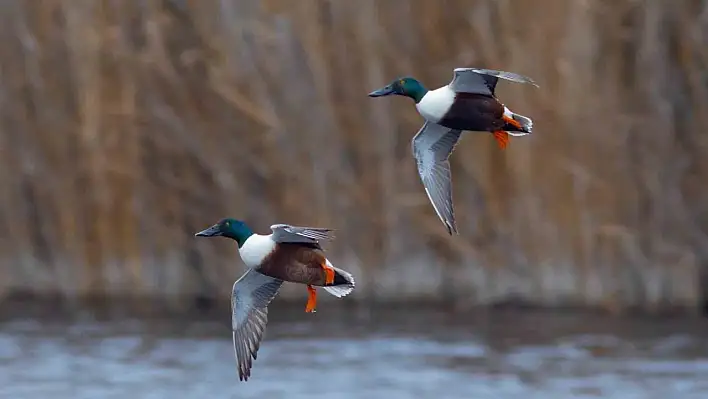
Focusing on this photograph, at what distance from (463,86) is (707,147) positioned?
3974mm

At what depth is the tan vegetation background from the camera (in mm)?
9938

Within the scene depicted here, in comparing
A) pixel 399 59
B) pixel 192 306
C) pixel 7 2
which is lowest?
pixel 192 306

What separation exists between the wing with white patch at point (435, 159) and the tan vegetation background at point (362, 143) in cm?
273

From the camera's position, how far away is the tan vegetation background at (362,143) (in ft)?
32.6

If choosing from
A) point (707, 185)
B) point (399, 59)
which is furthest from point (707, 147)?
point (399, 59)

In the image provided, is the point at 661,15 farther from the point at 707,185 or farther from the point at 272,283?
the point at 272,283

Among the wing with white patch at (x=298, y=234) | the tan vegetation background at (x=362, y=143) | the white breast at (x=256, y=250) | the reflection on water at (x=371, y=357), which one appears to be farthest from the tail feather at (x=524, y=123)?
the reflection on water at (x=371, y=357)

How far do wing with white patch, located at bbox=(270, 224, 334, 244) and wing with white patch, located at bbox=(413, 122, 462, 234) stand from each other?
0.66 m

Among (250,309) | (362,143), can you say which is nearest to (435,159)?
(250,309)

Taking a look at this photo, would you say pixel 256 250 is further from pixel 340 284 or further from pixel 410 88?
pixel 410 88

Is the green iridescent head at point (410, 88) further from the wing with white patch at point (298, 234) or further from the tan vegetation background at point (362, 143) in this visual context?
the tan vegetation background at point (362, 143)

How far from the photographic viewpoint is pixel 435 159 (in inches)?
268

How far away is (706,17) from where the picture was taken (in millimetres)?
9836

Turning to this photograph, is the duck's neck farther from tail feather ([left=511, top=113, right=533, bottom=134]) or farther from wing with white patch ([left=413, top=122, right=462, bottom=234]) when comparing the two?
tail feather ([left=511, top=113, right=533, bottom=134])
